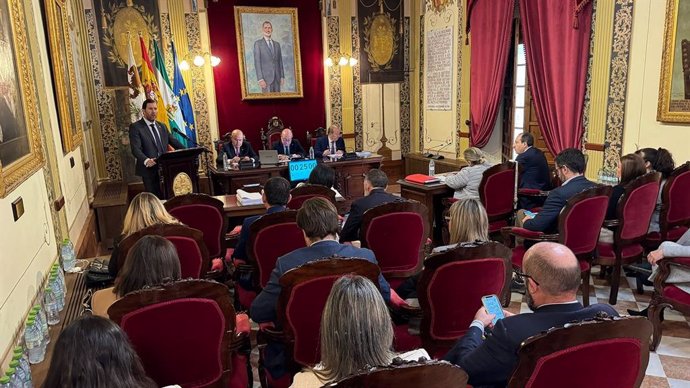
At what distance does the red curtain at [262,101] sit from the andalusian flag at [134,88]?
122cm

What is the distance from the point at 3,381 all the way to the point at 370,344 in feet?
4.21

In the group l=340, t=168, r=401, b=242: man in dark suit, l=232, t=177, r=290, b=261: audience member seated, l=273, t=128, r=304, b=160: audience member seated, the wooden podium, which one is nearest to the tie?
the wooden podium

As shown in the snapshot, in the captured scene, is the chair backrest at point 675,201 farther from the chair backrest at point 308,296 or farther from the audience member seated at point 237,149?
the audience member seated at point 237,149

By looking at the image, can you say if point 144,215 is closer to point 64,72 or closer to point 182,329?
point 182,329

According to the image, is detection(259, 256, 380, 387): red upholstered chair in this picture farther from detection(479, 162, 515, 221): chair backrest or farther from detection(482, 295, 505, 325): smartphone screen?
detection(479, 162, 515, 221): chair backrest

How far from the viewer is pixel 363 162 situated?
6602 mm

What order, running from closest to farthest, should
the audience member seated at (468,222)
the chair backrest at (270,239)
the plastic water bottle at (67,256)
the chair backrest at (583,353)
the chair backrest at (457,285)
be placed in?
the chair backrest at (583,353)
the chair backrest at (457,285)
the audience member seated at (468,222)
the chair backrest at (270,239)
the plastic water bottle at (67,256)

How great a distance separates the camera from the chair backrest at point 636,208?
3.36 metres

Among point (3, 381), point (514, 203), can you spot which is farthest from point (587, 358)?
point (514, 203)

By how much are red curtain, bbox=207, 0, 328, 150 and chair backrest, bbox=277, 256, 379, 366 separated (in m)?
5.92

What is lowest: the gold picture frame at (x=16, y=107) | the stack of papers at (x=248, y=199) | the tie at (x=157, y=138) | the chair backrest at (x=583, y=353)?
the stack of papers at (x=248, y=199)

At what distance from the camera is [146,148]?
17.6ft

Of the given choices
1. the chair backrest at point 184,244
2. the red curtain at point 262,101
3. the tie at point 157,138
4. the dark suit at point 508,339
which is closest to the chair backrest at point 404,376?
the dark suit at point 508,339

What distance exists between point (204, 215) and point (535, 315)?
2.46 m
